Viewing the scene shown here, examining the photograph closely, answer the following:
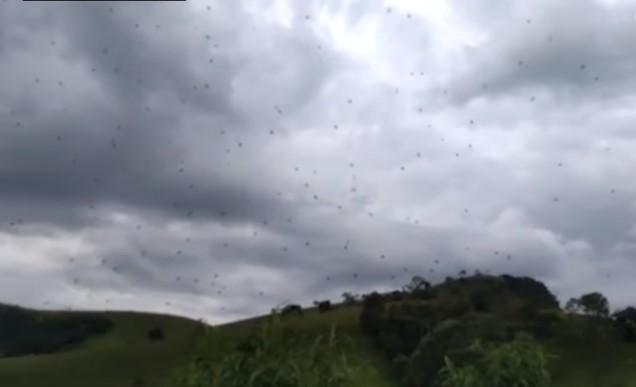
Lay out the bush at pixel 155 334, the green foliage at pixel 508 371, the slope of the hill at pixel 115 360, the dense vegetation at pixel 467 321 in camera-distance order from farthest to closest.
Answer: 1. the bush at pixel 155 334
2. the slope of the hill at pixel 115 360
3. the dense vegetation at pixel 467 321
4. the green foliage at pixel 508 371

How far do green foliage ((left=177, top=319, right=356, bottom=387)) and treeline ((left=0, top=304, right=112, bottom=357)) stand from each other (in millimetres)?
112890

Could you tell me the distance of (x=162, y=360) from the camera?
148750 millimetres

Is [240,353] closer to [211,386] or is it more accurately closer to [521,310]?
[211,386]

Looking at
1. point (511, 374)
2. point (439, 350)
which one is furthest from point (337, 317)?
point (511, 374)

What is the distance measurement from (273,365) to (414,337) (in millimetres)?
105106

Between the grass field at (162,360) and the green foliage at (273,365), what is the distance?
78362mm

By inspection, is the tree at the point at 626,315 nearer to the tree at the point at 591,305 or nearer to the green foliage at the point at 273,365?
the tree at the point at 591,305

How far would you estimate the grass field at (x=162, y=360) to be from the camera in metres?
144

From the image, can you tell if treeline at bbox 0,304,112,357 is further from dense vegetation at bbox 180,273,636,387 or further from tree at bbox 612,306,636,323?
tree at bbox 612,306,636,323

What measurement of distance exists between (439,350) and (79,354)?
48.7m

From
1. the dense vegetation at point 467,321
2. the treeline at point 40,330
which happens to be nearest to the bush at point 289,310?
the dense vegetation at point 467,321

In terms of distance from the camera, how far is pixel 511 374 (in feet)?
244

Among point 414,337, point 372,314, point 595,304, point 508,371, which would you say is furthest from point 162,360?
point 508,371

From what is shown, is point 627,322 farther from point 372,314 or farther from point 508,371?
point 508,371
